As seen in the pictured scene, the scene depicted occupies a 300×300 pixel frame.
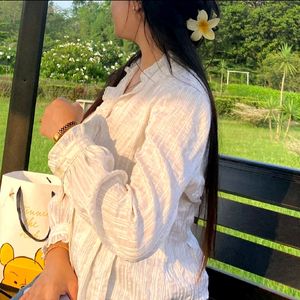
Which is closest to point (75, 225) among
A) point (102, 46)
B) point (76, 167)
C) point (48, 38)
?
point (76, 167)

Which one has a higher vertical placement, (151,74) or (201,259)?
(151,74)

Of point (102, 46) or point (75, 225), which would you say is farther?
point (102, 46)

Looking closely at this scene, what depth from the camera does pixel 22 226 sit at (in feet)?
6.13

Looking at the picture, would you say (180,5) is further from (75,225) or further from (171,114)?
(75,225)

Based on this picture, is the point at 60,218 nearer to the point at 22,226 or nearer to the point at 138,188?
the point at 138,188

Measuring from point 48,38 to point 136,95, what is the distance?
61.2 inches

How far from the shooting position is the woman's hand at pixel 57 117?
3.47ft

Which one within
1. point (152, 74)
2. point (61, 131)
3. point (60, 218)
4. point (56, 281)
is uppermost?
point (152, 74)

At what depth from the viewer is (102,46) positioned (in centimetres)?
231

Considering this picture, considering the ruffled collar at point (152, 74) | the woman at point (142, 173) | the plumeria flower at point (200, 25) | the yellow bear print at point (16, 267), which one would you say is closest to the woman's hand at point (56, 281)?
the woman at point (142, 173)

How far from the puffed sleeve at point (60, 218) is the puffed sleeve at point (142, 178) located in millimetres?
175

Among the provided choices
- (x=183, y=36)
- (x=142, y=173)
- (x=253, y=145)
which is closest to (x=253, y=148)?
(x=253, y=145)

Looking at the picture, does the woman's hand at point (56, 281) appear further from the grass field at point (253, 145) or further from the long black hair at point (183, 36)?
the grass field at point (253, 145)

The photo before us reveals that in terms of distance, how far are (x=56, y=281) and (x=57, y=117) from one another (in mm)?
310
